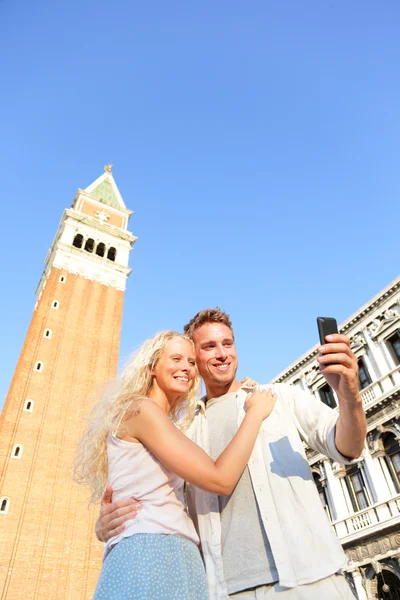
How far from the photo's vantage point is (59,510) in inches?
873

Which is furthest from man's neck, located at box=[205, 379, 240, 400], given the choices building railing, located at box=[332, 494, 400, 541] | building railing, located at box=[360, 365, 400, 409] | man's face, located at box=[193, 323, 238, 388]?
building railing, located at box=[360, 365, 400, 409]

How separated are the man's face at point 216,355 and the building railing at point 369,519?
494 inches

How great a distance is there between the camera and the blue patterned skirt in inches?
82.0

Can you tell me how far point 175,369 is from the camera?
10.2 ft

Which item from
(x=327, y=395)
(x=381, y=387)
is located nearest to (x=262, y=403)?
(x=381, y=387)

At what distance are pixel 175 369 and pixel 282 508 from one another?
118 centimetres

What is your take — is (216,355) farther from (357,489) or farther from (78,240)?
(78,240)

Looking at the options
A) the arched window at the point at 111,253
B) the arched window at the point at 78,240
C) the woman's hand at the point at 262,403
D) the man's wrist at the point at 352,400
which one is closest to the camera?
the man's wrist at the point at 352,400

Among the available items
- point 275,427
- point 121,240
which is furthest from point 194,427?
point 121,240

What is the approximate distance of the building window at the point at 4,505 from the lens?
2066 cm

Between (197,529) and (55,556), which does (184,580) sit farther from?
(55,556)

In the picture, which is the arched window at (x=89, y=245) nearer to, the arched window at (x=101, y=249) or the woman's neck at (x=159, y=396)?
the arched window at (x=101, y=249)

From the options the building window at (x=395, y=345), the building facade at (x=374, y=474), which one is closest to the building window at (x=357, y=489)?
the building facade at (x=374, y=474)

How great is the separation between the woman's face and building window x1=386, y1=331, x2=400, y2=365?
14624mm
